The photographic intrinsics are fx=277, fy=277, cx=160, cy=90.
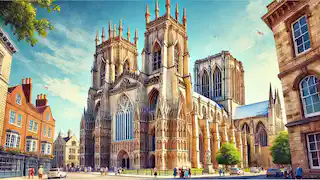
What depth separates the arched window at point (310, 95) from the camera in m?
14.3

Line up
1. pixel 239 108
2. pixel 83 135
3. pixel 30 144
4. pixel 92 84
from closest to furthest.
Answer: pixel 30 144 < pixel 83 135 < pixel 92 84 < pixel 239 108

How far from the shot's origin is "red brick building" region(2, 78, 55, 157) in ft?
89.2

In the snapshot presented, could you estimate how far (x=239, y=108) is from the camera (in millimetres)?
73938

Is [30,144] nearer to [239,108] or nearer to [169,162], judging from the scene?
[169,162]

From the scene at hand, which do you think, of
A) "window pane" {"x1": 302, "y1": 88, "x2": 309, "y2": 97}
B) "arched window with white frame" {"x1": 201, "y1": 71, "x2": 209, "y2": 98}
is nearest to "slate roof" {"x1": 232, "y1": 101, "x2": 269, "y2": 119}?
"arched window with white frame" {"x1": 201, "y1": 71, "x2": 209, "y2": 98}

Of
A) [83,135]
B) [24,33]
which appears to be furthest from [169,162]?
[24,33]

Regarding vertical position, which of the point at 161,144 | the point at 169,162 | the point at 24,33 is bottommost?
the point at 169,162

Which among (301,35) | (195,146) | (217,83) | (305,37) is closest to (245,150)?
(195,146)

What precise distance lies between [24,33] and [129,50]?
5379cm

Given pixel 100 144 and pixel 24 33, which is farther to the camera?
pixel 100 144

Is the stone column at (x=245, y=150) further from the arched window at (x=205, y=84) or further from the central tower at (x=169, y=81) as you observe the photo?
the arched window at (x=205, y=84)

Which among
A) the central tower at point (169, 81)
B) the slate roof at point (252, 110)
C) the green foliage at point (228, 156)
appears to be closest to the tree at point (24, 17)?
the central tower at point (169, 81)

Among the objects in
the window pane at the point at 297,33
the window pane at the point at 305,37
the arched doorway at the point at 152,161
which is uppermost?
the window pane at the point at 297,33

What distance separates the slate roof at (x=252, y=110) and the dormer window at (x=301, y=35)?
5237cm
